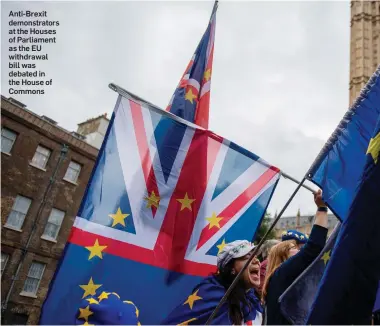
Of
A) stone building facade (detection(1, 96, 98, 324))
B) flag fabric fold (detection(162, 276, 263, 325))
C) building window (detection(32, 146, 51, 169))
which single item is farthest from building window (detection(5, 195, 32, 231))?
flag fabric fold (detection(162, 276, 263, 325))

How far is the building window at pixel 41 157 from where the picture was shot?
772 inches

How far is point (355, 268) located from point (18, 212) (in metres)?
Result: 19.3

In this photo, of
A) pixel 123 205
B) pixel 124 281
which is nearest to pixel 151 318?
pixel 124 281

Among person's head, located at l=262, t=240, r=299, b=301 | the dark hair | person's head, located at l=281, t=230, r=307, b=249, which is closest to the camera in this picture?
the dark hair

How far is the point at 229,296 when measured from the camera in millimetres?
2707

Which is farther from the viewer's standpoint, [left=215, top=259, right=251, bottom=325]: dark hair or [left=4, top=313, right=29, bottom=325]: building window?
[left=4, top=313, right=29, bottom=325]: building window

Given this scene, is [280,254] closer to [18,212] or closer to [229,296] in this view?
[229,296]

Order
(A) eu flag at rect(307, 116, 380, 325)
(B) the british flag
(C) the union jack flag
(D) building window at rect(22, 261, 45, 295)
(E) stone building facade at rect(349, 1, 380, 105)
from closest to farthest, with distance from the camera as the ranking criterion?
(A) eu flag at rect(307, 116, 380, 325) → (B) the british flag → (C) the union jack flag → (D) building window at rect(22, 261, 45, 295) → (E) stone building facade at rect(349, 1, 380, 105)

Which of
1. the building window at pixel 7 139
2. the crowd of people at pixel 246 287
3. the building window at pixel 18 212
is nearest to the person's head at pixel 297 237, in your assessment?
the crowd of people at pixel 246 287

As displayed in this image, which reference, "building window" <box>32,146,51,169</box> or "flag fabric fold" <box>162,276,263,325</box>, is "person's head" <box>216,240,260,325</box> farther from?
"building window" <box>32,146,51,169</box>

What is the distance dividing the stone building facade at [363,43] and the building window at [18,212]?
34920 millimetres

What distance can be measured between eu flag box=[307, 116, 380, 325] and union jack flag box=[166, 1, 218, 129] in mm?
3627

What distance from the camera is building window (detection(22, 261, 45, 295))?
18.5m

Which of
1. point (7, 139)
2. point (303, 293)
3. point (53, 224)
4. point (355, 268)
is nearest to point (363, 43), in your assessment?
point (53, 224)
